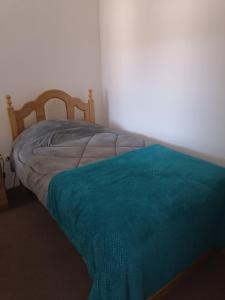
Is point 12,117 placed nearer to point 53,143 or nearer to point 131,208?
point 53,143

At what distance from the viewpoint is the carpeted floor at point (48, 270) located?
158cm

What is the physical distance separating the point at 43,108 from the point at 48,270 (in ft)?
5.46

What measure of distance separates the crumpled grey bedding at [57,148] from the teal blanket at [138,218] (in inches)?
7.5

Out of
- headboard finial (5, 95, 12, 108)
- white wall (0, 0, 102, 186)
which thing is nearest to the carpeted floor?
white wall (0, 0, 102, 186)

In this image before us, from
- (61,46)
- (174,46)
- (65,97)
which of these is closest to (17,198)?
(65,97)

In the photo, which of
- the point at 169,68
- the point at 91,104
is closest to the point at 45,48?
the point at 91,104

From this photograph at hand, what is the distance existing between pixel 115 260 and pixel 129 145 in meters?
1.29

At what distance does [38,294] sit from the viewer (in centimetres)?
159

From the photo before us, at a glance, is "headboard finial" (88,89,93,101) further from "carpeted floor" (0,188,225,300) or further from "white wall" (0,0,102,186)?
"carpeted floor" (0,188,225,300)

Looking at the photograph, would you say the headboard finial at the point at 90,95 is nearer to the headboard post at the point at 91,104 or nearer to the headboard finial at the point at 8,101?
the headboard post at the point at 91,104

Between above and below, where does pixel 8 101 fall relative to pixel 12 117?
above

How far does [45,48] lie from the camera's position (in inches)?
107

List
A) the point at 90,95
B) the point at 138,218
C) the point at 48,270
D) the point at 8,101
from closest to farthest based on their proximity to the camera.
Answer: the point at 138,218 → the point at 48,270 → the point at 8,101 → the point at 90,95

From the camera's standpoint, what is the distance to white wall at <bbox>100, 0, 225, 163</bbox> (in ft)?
6.48
